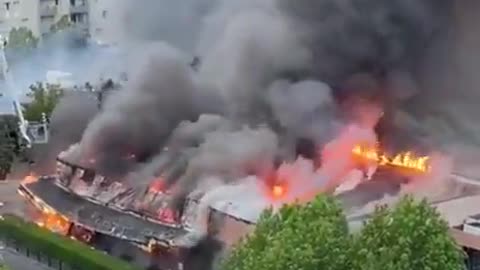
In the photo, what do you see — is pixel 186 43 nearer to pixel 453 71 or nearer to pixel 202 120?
pixel 202 120

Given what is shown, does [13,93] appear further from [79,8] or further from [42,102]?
[79,8]

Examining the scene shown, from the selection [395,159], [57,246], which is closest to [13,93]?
[395,159]

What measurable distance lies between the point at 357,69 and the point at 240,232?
6.07 m

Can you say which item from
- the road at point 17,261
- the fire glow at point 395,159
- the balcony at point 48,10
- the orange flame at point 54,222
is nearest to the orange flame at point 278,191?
the fire glow at point 395,159

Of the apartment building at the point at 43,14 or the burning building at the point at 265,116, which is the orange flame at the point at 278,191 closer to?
the burning building at the point at 265,116

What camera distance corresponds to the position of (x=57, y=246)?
18156 millimetres

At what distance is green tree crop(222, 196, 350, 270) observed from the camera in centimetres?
1176

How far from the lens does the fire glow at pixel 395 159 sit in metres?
20.3

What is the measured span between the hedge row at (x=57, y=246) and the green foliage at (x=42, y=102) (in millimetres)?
7879

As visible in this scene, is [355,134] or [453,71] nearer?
[355,134]

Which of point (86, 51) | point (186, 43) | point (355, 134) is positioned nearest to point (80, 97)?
point (186, 43)

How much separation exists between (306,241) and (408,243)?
3.09ft

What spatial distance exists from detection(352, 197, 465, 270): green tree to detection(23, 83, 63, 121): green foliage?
55.7 ft

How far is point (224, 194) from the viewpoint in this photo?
58.9ft
